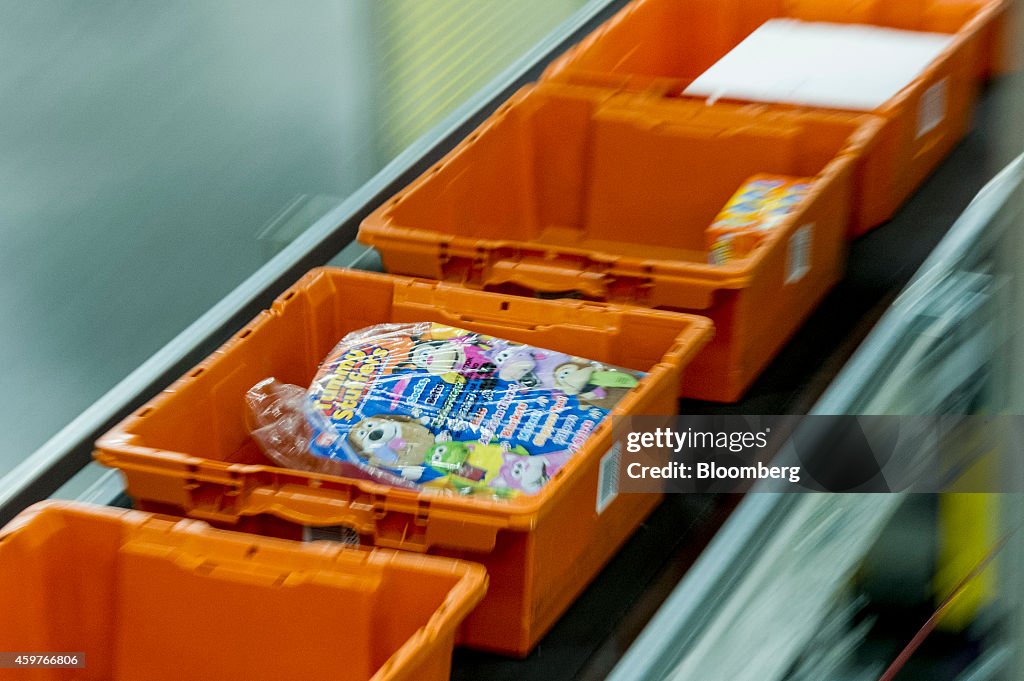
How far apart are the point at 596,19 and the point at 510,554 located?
152 centimetres

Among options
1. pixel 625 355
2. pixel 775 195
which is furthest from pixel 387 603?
pixel 775 195

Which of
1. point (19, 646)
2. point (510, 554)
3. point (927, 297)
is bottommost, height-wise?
point (19, 646)

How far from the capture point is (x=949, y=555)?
6.55 ft

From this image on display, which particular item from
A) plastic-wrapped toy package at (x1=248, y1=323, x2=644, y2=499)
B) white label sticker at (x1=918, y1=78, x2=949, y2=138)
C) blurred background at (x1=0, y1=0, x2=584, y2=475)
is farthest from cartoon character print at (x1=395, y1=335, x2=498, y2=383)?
blurred background at (x1=0, y1=0, x2=584, y2=475)

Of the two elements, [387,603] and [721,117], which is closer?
[387,603]

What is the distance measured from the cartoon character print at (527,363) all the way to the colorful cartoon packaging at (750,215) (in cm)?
31

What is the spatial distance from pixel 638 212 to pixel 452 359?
66 centimetres

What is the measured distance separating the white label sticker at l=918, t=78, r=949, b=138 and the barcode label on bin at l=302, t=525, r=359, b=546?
1078 mm

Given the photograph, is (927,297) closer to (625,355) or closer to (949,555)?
(625,355)

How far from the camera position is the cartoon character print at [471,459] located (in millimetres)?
1360

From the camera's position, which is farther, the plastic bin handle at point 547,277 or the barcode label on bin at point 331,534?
the plastic bin handle at point 547,277

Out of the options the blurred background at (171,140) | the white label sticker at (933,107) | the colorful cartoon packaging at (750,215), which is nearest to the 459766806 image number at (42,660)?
the colorful cartoon packaging at (750,215)

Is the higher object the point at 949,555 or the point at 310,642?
the point at 310,642
